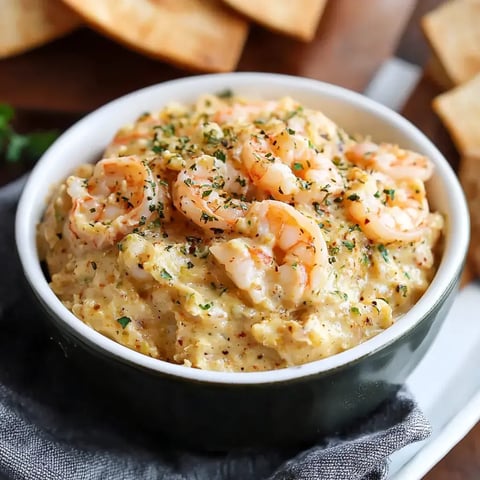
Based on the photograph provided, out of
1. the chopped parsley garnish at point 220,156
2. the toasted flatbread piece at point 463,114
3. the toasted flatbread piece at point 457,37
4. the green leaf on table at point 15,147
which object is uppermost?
the toasted flatbread piece at point 457,37

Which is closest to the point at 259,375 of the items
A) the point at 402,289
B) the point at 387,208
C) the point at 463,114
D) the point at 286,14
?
the point at 402,289

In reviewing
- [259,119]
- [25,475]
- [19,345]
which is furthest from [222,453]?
[259,119]

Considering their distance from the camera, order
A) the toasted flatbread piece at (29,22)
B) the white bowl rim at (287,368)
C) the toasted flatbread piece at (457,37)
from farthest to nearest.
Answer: the toasted flatbread piece at (29,22)
the toasted flatbread piece at (457,37)
the white bowl rim at (287,368)

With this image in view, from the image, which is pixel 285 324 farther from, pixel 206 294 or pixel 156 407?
pixel 156 407

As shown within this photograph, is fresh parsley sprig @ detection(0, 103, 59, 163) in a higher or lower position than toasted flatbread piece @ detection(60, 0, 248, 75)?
lower

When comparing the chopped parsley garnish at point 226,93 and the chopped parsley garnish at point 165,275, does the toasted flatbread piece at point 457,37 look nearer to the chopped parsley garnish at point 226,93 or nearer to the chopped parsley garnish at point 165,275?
the chopped parsley garnish at point 226,93

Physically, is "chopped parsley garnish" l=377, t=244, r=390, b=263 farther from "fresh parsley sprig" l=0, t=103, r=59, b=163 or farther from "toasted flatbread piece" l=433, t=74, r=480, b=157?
"fresh parsley sprig" l=0, t=103, r=59, b=163

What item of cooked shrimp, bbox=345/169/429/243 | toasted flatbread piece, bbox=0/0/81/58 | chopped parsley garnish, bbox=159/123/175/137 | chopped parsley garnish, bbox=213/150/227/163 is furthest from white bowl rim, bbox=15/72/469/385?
toasted flatbread piece, bbox=0/0/81/58

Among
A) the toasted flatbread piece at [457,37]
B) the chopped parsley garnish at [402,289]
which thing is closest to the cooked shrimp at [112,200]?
the chopped parsley garnish at [402,289]
